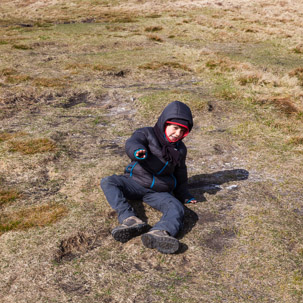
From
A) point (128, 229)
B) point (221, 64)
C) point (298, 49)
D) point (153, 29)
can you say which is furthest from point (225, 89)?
point (153, 29)

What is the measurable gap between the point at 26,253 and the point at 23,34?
23824mm

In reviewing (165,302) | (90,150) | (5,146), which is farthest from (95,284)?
(5,146)

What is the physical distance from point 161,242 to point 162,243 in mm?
20

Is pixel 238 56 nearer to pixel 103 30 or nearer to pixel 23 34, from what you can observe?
pixel 103 30

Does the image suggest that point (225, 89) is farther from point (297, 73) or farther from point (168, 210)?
point (168, 210)

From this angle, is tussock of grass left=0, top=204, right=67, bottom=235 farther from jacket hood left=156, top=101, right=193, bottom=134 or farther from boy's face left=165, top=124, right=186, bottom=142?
jacket hood left=156, top=101, right=193, bottom=134

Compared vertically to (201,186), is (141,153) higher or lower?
higher

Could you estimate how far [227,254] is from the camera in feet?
14.5

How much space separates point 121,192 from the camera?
5.07m

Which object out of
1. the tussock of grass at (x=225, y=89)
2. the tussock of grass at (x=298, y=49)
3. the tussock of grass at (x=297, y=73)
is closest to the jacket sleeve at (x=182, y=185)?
the tussock of grass at (x=225, y=89)

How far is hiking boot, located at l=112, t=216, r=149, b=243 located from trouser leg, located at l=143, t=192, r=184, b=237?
0.18m

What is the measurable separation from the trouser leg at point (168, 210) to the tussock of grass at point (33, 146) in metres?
2.95

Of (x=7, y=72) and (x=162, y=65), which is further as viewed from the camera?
(x=162, y=65)

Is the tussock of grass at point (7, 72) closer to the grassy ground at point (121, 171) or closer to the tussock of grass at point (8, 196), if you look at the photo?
the grassy ground at point (121, 171)
